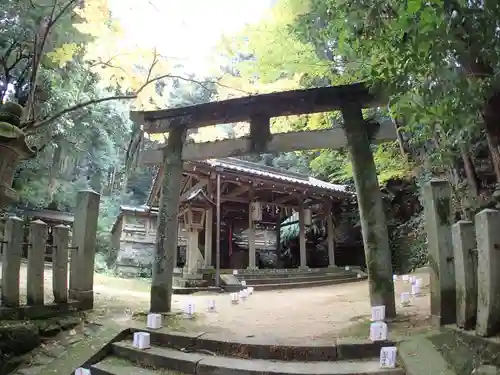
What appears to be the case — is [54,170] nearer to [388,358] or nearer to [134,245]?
[134,245]

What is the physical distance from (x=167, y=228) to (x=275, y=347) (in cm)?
305

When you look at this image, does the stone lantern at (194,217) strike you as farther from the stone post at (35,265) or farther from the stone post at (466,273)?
the stone post at (466,273)

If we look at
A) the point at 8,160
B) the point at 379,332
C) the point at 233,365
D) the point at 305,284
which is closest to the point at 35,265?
the point at 8,160

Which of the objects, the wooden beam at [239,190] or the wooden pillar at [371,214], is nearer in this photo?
the wooden pillar at [371,214]

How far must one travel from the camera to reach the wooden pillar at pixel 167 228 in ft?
20.5

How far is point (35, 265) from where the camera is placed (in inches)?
212

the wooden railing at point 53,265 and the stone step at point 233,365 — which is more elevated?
the wooden railing at point 53,265

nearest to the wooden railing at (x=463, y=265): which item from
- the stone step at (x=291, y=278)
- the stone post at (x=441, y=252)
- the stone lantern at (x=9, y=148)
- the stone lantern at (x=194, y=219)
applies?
the stone post at (x=441, y=252)

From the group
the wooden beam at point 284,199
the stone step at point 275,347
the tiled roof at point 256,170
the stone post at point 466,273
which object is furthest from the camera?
the wooden beam at point 284,199

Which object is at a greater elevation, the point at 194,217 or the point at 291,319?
the point at 194,217

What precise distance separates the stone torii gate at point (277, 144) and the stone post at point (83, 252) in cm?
105

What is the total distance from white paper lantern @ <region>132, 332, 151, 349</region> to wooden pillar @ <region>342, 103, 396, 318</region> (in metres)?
3.11

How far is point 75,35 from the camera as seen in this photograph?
898 centimetres

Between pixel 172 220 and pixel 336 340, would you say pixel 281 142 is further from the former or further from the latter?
pixel 336 340
